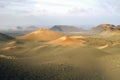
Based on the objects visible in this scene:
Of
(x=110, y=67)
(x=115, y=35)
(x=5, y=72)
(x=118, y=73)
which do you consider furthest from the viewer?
(x=115, y=35)

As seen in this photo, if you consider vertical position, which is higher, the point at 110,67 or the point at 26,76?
the point at 26,76

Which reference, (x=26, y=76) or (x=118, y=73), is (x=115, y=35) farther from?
(x=26, y=76)

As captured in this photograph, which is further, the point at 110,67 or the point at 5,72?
the point at 110,67

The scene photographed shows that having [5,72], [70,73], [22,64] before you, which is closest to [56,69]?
→ [70,73]

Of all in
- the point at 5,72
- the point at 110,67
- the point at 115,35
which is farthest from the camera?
the point at 115,35

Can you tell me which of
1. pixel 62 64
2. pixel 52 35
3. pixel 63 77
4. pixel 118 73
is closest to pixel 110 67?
pixel 118 73

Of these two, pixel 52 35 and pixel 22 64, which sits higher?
pixel 22 64

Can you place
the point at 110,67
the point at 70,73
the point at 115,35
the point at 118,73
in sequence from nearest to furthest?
the point at 70,73, the point at 118,73, the point at 110,67, the point at 115,35

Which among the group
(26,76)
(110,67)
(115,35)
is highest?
(26,76)

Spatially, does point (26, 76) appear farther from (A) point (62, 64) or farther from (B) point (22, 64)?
(A) point (62, 64)
